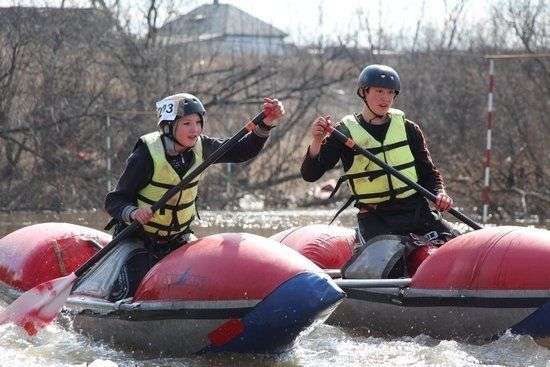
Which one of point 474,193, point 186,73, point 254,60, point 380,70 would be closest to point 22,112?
point 186,73

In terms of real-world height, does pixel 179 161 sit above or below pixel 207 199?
above

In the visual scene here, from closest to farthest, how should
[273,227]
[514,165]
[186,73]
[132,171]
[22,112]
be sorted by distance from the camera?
[132,171], [273,227], [514,165], [22,112], [186,73]

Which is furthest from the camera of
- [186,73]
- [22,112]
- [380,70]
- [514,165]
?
[186,73]

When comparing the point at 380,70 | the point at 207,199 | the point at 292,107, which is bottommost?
the point at 207,199

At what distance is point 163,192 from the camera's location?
6000mm

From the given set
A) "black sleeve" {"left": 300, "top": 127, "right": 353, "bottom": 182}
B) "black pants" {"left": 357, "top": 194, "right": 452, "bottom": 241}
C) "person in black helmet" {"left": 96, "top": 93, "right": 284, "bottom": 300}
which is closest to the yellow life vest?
"person in black helmet" {"left": 96, "top": 93, "right": 284, "bottom": 300}

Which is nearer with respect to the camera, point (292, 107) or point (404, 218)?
point (404, 218)

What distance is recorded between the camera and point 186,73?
688 inches

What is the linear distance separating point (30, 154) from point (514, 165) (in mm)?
6336

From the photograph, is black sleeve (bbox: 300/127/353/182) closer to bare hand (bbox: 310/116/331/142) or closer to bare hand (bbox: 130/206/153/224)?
bare hand (bbox: 310/116/331/142)

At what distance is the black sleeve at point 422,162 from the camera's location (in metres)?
6.89

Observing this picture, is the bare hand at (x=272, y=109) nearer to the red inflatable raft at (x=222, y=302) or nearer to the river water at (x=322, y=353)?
the red inflatable raft at (x=222, y=302)

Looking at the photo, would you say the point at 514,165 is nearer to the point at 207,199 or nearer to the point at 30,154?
the point at 207,199

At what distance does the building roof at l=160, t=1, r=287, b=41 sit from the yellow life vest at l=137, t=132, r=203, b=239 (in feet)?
38.7
